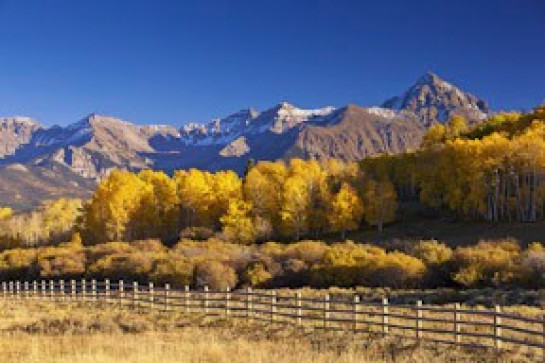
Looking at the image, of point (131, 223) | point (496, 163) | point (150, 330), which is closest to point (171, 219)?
point (131, 223)

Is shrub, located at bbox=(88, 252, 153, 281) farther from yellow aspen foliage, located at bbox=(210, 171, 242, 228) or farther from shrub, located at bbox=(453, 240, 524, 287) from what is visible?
yellow aspen foliage, located at bbox=(210, 171, 242, 228)

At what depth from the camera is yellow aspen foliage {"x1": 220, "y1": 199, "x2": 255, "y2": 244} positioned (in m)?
90.4

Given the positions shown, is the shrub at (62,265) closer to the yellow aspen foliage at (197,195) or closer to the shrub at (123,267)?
the shrub at (123,267)

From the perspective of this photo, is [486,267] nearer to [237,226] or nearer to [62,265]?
[62,265]

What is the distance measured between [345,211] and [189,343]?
66.8m

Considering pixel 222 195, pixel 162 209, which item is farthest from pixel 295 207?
pixel 162 209

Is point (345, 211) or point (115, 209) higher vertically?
point (115, 209)

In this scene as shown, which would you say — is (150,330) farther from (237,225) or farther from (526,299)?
(237,225)

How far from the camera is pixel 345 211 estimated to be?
88500 mm

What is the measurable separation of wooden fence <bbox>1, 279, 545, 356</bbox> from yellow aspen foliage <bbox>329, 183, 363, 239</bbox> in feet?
145

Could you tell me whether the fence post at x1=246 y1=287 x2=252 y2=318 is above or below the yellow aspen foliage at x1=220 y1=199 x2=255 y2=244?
below

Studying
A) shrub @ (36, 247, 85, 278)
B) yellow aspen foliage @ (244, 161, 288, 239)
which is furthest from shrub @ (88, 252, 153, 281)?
yellow aspen foliage @ (244, 161, 288, 239)

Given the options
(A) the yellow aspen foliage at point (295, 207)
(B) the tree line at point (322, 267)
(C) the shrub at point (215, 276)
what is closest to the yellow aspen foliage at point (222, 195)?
(A) the yellow aspen foliage at point (295, 207)

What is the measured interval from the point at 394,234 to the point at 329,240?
25.9 feet
